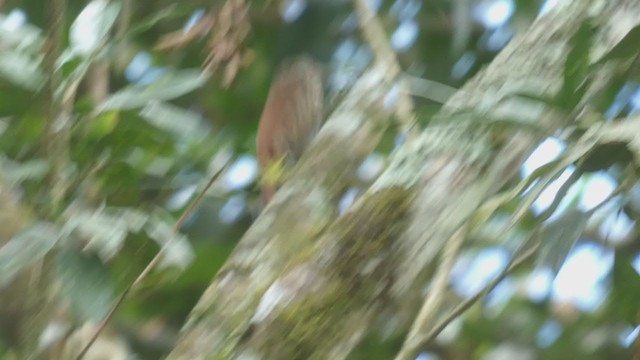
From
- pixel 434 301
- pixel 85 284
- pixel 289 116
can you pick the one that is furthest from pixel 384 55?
pixel 85 284

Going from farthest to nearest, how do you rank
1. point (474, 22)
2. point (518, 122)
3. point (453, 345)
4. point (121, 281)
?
point (453, 345) → point (474, 22) → point (121, 281) → point (518, 122)

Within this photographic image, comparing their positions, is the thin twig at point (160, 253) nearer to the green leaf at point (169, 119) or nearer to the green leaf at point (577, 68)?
the green leaf at point (169, 119)

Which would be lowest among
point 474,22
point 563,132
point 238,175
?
point 563,132

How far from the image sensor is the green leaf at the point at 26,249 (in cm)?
62

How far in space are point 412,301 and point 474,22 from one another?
1.31 ft

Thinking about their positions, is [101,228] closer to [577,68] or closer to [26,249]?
[26,249]

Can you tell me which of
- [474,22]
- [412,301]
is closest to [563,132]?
[412,301]

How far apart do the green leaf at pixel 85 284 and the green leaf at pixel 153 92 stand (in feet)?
0.48

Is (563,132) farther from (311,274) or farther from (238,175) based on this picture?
(238,175)

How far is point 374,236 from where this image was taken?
72 centimetres

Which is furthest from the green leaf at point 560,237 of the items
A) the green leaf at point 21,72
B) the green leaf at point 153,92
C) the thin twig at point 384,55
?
the green leaf at point 21,72

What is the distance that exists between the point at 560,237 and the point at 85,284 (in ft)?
0.96

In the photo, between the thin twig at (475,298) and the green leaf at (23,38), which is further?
the green leaf at (23,38)

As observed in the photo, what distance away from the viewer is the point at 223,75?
3.24 ft
